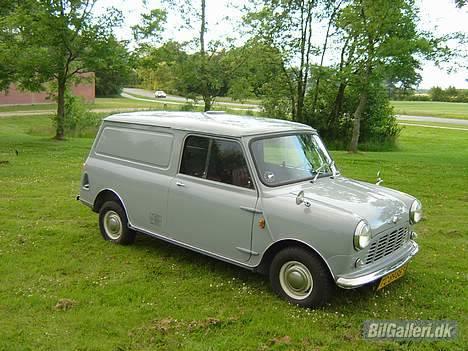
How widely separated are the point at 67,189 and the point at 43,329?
6.21m

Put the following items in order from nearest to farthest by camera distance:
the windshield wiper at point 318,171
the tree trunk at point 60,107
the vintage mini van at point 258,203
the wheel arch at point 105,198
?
the vintage mini van at point 258,203 → the windshield wiper at point 318,171 → the wheel arch at point 105,198 → the tree trunk at point 60,107

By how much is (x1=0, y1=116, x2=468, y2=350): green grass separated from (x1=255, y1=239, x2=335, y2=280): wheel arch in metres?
0.32

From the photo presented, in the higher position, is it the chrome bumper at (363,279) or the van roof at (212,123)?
the van roof at (212,123)

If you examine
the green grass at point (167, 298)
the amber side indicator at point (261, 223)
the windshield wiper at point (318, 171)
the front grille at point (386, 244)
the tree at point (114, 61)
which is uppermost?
the tree at point (114, 61)

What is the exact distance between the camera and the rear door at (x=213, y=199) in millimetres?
4828

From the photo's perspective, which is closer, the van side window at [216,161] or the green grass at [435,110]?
the van side window at [216,161]

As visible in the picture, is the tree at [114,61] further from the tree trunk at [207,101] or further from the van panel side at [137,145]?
the van panel side at [137,145]

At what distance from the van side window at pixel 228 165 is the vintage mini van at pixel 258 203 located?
11mm

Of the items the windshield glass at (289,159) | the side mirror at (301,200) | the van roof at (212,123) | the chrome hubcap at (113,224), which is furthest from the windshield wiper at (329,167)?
the chrome hubcap at (113,224)

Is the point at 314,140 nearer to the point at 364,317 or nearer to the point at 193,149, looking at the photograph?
the point at 193,149

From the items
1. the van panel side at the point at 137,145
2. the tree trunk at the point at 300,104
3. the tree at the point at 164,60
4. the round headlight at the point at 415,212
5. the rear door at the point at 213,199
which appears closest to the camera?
the rear door at the point at 213,199

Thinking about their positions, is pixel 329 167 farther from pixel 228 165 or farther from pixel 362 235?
pixel 362 235

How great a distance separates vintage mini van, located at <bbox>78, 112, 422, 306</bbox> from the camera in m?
4.33

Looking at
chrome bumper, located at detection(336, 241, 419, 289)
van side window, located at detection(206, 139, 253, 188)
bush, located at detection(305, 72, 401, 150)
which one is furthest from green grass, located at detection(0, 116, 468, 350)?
bush, located at detection(305, 72, 401, 150)
